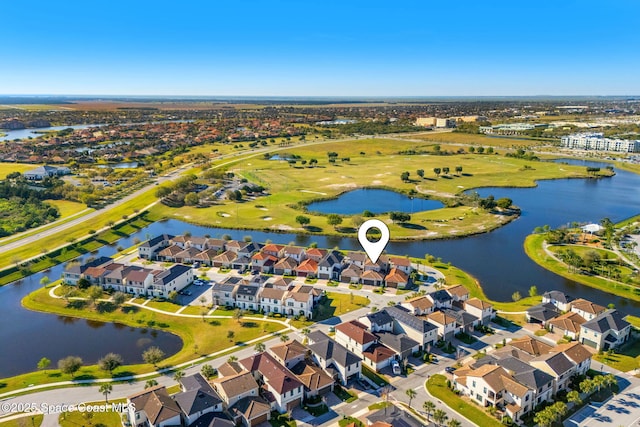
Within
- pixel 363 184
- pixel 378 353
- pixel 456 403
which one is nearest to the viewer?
pixel 456 403

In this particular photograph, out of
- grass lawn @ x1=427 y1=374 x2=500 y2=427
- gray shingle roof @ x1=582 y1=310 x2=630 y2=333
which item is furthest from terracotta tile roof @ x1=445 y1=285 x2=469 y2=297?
grass lawn @ x1=427 y1=374 x2=500 y2=427

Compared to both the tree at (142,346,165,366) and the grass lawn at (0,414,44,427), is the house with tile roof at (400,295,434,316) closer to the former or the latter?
the tree at (142,346,165,366)

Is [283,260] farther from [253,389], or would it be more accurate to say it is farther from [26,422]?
[26,422]

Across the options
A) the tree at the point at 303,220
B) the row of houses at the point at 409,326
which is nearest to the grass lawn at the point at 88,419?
the row of houses at the point at 409,326

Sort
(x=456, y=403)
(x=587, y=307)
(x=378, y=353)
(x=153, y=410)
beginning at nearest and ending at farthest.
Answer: (x=153, y=410)
(x=456, y=403)
(x=378, y=353)
(x=587, y=307)

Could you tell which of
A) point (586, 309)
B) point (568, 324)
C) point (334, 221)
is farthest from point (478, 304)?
point (334, 221)

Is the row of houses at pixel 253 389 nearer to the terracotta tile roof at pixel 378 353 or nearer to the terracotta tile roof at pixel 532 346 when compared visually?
the terracotta tile roof at pixel 378 353

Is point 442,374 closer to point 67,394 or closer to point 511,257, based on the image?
point 67,394
